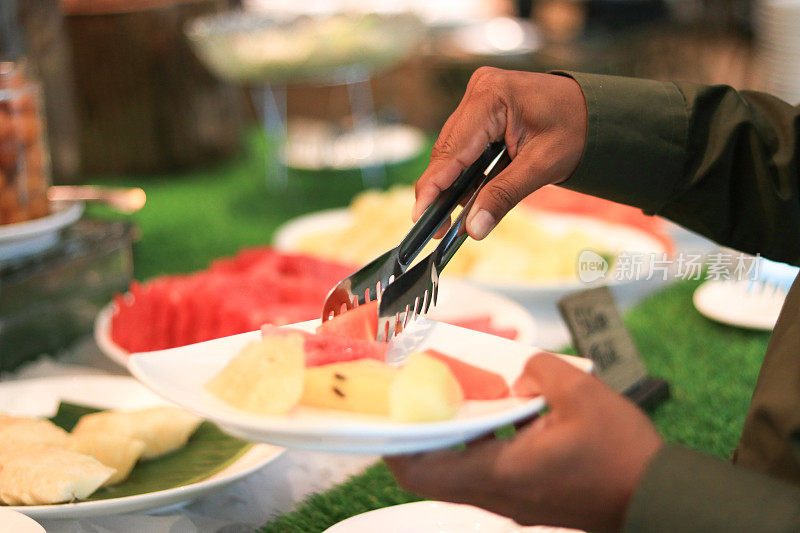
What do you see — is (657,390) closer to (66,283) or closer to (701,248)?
(701,248)

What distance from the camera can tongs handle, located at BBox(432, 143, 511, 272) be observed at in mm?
759

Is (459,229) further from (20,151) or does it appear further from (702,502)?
(20,151)

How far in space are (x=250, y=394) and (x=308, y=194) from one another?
6.44 feet

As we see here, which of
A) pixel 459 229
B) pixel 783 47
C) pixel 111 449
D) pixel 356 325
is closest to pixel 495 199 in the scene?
pixel 459 229

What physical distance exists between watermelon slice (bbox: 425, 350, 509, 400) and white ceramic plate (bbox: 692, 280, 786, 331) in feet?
3.16

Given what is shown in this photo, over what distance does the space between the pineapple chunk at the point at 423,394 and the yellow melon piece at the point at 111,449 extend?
1.50 feet

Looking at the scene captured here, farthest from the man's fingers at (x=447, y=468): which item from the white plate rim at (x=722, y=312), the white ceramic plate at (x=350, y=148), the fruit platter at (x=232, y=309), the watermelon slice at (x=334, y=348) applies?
the white ceramic plate at (x=350, y=148)

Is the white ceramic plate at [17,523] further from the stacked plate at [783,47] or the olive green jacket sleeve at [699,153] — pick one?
the stacked plate at [783,47]

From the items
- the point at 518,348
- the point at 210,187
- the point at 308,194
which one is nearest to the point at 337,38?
the point at 308,194

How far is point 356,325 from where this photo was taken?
0.69 meters

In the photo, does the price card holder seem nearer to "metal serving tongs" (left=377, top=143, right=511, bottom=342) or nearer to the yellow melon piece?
"metal serving tongs" (left=377, top=143, right=511, bottom=342)

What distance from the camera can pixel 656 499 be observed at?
0.53 m

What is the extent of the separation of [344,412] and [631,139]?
0.50 m

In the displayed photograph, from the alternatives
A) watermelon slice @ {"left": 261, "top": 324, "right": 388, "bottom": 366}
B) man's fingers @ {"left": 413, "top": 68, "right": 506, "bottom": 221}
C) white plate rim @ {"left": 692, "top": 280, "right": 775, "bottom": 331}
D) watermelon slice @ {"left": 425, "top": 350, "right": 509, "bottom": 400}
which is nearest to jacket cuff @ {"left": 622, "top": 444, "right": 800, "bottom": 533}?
watermelon slice @ {"left": 425, "top": 350, "right": 509, "bottom": 400}
